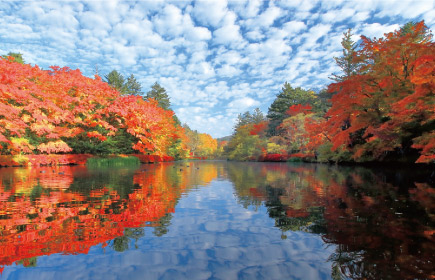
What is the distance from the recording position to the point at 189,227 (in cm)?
355

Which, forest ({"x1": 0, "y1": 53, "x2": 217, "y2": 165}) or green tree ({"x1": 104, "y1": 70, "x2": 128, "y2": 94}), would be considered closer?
forest ({"x1": 0, "y1": 53, "x2": 217, "y2": 165})

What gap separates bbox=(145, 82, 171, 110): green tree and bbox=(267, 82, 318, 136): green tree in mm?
24415

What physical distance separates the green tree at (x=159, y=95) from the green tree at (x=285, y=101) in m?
24.4

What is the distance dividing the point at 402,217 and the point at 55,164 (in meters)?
23.9

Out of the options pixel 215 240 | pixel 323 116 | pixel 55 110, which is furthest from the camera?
pixel 323 116

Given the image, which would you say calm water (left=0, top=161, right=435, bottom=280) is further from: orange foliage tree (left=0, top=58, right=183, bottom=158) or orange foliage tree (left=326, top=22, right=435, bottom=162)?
orange foliage tree (left=0, top=58, right=183, bottom=158)

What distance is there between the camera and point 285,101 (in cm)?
4819

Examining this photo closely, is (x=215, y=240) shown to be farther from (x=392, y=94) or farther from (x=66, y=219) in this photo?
(x=392, y=94)

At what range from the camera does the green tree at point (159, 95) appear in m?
53.1

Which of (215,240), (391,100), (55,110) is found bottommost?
(215,240)

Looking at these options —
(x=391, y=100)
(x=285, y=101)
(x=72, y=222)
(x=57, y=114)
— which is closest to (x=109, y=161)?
(x=57, y=114)

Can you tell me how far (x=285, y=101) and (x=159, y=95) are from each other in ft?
94.4

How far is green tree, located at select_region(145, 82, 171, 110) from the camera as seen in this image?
2091 inches

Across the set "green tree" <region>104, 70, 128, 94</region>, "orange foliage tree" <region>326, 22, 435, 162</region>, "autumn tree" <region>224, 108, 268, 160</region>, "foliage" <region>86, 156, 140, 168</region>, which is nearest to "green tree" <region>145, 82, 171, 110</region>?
"green tree" <region>104, 70, 128, 94</region>
